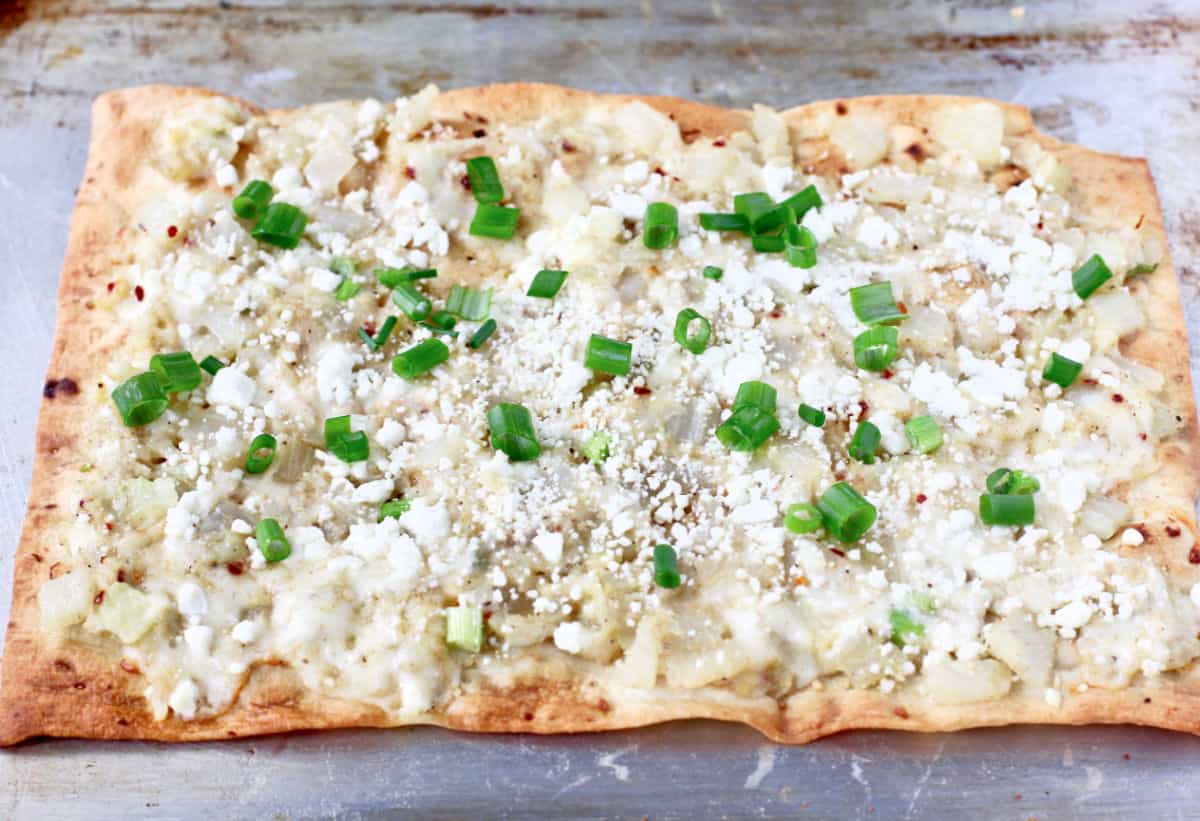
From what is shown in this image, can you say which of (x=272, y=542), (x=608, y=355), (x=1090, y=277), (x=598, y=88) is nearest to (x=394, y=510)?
(x=272, y=542)

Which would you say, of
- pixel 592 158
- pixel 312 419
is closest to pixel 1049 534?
pixel 592 158

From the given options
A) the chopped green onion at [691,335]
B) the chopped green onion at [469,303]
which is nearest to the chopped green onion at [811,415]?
the chopped green onion at [691,335]

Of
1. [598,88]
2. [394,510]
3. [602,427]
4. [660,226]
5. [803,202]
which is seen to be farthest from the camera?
[598,88]

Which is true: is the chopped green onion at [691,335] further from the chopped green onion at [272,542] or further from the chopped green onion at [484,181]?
the chopped green onion at [272,542]

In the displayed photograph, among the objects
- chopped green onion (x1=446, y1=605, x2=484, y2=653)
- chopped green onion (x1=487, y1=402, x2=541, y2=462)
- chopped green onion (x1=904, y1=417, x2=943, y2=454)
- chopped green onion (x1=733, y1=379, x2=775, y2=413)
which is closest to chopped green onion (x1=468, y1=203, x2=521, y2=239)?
chopped green onion (x1=487, y1=402, x2=541, y2=462)

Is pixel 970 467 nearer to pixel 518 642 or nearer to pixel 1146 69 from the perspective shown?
pixel 518 642

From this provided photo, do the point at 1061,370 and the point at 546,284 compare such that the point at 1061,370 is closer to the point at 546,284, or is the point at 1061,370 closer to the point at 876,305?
the point at 876,305

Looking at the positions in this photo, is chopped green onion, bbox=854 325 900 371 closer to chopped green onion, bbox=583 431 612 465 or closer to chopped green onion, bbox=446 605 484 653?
chopped green onion, bbox=583 431 612 465
